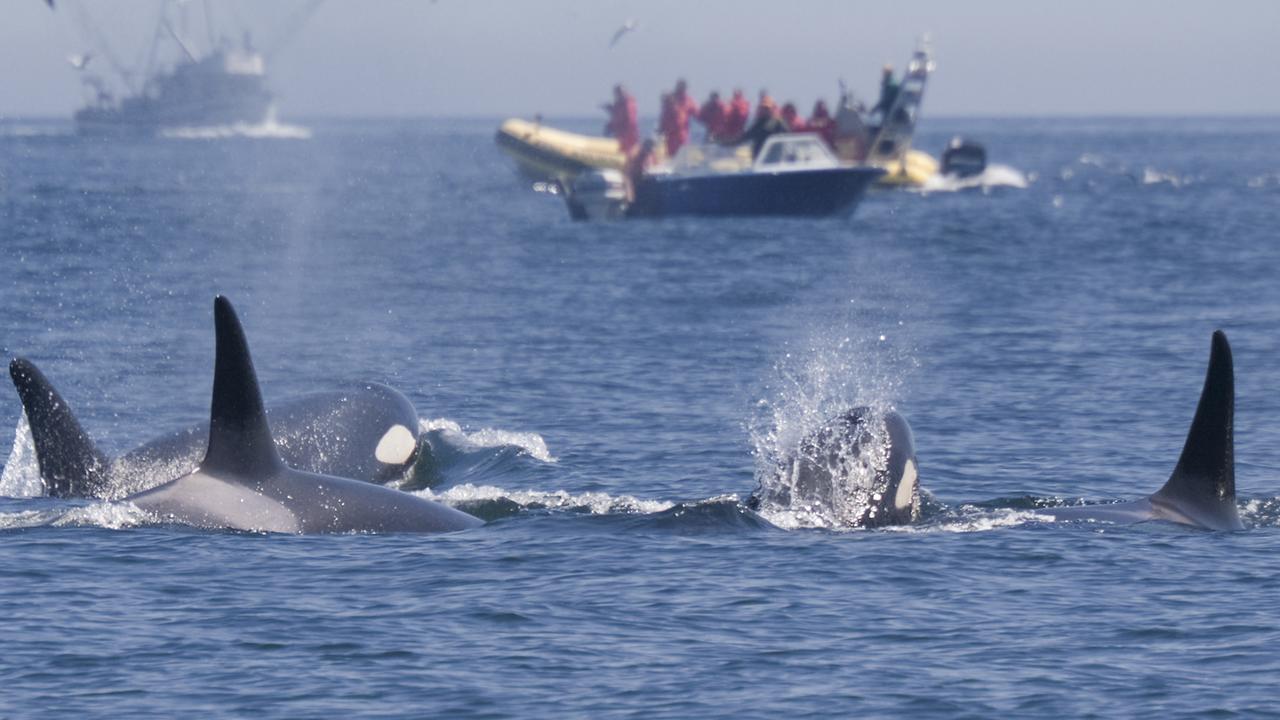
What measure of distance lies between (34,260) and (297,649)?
3012 centimetres

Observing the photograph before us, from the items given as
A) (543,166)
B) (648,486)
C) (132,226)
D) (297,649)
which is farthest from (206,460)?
(543,166)

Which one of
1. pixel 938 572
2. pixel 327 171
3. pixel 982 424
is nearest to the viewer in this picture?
pixel 938 572

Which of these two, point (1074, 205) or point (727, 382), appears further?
Answer: point (1074, 205)

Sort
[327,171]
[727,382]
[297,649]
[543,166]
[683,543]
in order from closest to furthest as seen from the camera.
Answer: [297,649]
[683,543]
[727,382]
[543,166]
[327,171]

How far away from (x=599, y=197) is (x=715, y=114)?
3925 mm

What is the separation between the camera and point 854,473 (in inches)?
535

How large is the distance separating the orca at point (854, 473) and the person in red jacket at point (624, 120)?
135 feet

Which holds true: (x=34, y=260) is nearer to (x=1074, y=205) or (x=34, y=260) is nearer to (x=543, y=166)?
(x=543, y=166)

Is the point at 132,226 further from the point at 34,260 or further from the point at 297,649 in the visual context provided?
the point at 297,649

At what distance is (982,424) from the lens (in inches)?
778

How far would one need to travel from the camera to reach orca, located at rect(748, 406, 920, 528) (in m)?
13.6

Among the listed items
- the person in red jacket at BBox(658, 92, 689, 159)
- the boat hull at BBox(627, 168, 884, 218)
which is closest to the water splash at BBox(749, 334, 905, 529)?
the boat hull at BBox(627, 168, 884, 218)

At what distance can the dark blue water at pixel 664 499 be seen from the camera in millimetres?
10273

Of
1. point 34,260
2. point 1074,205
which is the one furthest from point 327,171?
point 34,260
